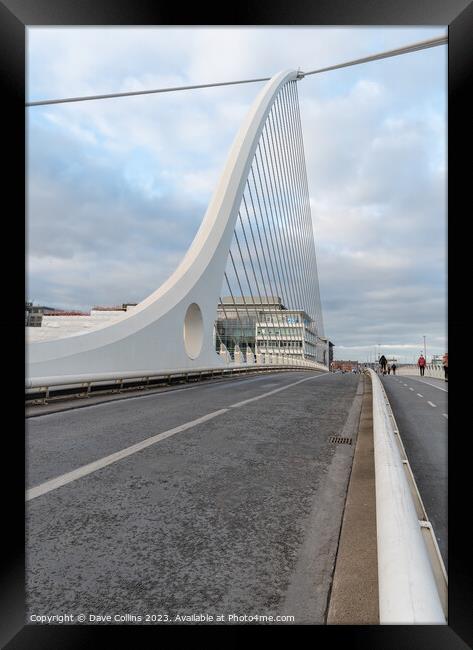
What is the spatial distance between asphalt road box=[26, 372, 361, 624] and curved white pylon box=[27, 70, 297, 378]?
3.23m

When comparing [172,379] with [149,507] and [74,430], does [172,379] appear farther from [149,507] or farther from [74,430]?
[149,507]

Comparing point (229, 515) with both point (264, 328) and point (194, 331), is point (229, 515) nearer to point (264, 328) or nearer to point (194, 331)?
point (194, 331)

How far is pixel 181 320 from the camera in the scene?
15.7 m

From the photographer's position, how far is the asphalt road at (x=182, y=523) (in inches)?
75.9

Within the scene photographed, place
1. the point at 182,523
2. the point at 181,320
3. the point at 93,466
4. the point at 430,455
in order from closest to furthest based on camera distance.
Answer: the point at 182,523 < the point at 93,466 < the point at 430,455 < the point at 181,320

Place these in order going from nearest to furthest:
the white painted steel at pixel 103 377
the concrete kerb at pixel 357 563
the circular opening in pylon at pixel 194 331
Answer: the concrete kerb at pixel 357 563
the white painted steel at pixel 103 377
the circular opening in pylon at pixel 194 331

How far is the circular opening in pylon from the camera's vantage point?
691 inches

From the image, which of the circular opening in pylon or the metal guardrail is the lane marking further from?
the circular opening in pylon

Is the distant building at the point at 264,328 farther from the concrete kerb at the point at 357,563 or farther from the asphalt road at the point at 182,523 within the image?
the concrete kerb at the point at 357,563

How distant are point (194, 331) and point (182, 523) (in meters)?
15.5

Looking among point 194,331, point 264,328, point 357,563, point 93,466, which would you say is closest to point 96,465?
point 93,466

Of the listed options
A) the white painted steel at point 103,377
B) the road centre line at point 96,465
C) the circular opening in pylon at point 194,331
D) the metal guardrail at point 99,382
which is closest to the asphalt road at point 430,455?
the road centre line at point 96,465
